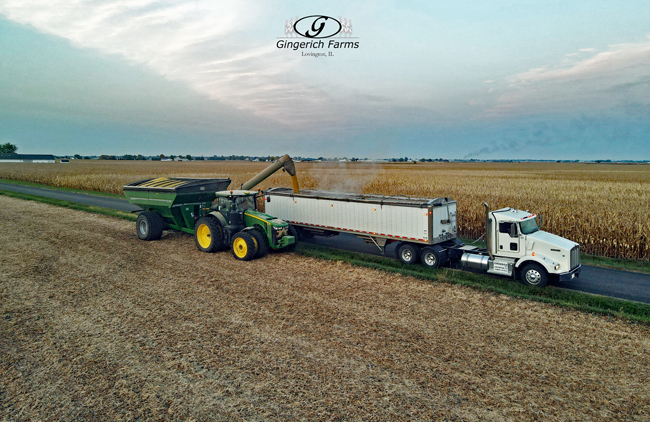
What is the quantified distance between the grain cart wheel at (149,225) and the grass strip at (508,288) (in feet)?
22.7

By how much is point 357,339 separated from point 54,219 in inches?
834

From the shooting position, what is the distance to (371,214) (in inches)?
562

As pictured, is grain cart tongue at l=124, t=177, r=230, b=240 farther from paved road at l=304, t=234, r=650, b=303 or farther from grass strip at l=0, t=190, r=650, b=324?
paved road at l=304, t=234, r=650, b=303

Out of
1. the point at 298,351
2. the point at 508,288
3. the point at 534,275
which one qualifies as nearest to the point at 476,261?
the point at 508,288

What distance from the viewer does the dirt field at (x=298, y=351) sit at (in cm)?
594

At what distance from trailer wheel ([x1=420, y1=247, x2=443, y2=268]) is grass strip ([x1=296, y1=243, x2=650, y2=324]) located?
0.83ft

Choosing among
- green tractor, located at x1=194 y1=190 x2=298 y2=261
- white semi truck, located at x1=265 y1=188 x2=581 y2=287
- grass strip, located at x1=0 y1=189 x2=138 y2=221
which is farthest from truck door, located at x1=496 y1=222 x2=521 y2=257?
grass strip, located at x1=0 y1=189 x2=138 y2=221

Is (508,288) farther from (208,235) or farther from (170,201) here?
(170,201)

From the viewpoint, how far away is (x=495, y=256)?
1205 centimetres

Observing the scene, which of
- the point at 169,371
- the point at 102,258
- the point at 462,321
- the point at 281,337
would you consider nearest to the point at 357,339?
the point at 281,337

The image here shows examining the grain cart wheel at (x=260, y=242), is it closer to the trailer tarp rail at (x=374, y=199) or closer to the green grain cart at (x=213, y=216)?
the green grain cart at (x=213, y=216)

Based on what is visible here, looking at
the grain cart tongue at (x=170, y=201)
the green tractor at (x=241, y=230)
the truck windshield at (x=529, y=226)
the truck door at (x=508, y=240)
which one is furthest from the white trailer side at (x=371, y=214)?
the grain cart tongue at (x=170, y=201)

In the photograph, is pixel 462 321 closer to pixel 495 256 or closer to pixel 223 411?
pixel 495 256

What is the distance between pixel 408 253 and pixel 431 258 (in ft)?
2.89
